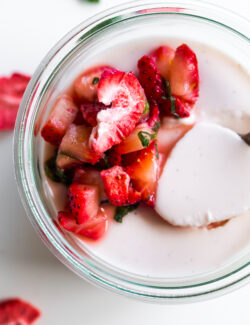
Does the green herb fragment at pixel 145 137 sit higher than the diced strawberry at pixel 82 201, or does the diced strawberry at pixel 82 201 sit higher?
the green herb fragment at pixel 145 137

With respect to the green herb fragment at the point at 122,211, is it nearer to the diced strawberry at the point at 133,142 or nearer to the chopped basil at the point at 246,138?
the diced strawberry at the point at 133,142

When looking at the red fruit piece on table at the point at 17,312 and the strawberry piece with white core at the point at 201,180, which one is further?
the red fruit piece on table at the point at 17,312

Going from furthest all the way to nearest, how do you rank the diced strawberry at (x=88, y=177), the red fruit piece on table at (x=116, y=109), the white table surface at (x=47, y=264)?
the white table surface at (x=47, y=264), the diced strawberry at (x=88, y=177), the red fruit piece on table at (x=116, y=109)

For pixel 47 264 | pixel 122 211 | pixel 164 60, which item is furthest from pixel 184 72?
pixel 47 264

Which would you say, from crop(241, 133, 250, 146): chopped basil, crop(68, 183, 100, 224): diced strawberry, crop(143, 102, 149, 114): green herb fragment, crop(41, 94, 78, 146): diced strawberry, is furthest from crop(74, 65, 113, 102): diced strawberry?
crop(241, 133, 250, 146): chopped basil

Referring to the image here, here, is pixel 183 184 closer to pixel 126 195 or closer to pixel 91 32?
pixel 126 195

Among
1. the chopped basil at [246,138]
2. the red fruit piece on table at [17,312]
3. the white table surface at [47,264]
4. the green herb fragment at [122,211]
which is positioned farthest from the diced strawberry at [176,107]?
the red fruit piece on table at [17,312]
